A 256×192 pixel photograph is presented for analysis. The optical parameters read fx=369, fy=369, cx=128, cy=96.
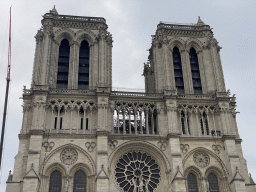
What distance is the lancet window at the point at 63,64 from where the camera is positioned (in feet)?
148

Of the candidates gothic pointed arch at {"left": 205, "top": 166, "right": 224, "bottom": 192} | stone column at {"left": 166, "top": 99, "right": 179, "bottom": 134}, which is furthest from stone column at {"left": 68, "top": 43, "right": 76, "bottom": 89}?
gothic pointed arch at {"left": 205, "top": 166, "right": 224, "bottom": 192}

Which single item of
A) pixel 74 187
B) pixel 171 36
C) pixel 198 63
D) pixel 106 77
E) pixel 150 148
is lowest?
pixel 74 187

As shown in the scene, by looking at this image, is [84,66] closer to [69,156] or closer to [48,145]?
[48,145]

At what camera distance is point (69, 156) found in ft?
128

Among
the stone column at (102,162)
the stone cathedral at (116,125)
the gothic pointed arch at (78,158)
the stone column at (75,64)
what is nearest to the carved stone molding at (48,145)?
the stone cathedral at (116,125)

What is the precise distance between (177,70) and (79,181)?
19.6 m

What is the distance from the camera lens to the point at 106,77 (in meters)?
44.4

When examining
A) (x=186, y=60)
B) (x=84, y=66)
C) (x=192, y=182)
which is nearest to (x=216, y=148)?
(x=192, y=182)

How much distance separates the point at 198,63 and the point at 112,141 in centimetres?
1659

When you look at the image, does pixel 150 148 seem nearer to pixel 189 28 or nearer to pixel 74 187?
pixel 74 187

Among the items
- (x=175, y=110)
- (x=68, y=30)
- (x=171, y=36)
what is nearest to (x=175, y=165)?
(x=175, y=110)

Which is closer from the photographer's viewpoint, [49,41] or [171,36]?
[49,41]

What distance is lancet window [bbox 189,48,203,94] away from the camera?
155 feet

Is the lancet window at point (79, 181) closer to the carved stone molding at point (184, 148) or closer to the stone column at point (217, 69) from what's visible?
the carved stone molding at point (184, 148)
